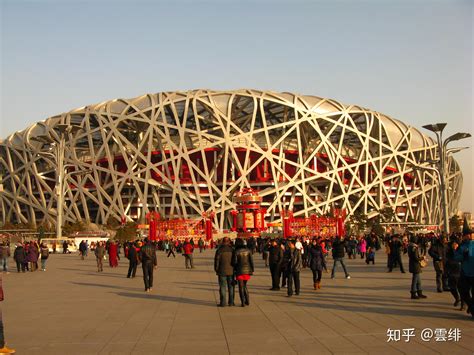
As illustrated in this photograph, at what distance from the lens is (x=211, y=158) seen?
6700cm

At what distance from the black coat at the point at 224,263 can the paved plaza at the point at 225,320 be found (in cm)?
69

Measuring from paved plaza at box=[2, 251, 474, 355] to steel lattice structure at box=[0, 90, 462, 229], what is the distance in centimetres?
4736

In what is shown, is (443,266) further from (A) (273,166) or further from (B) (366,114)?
(B) (366,114)

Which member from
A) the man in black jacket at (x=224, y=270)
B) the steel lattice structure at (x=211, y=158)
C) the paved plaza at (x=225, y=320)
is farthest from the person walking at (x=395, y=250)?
the steel lattice structure at (x=211, y=158)

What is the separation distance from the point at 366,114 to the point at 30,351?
6244 cm

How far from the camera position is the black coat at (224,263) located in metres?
10.6

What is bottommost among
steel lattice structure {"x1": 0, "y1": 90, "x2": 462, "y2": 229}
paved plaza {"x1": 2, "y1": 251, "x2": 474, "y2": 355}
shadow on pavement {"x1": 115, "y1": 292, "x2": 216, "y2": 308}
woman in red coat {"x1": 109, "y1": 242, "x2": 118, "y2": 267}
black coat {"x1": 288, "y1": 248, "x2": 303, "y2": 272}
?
shadow on pavement {"x1": 115, "y1": 292, "x2": 216, "y2": 308}

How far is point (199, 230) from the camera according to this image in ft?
165

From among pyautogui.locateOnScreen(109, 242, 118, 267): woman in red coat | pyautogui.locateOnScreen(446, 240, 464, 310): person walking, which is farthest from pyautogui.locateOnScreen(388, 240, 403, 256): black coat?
pyautogui.locateOnScreen(109, 242, 118, 267): woman in red coat

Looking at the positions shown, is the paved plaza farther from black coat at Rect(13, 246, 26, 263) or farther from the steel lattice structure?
the steel lattice structure

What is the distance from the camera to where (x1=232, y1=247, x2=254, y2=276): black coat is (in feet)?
34.7

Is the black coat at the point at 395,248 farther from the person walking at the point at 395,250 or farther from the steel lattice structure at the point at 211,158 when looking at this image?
the steel lattice structure at the point at 211,158

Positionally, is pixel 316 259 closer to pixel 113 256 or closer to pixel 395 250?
pixel 395 250

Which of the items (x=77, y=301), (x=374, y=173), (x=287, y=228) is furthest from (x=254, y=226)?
(x=77, y=301)
